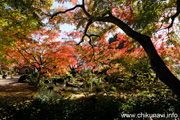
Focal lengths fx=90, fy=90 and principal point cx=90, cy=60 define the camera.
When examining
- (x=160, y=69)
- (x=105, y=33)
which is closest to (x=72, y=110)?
(x=160, y=69)

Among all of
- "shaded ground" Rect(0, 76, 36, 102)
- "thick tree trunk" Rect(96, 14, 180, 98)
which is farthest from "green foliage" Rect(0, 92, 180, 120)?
"shaded ground" Rect(0, 76, 36, 102)

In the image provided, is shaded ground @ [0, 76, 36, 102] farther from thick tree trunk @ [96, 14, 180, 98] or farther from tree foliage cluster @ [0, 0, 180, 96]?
thick tree trunk @ [96, 14, 180, 98]

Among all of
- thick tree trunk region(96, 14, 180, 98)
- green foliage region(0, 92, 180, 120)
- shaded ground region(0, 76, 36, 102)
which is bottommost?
shaded ground region(0, 76, 36, 102)

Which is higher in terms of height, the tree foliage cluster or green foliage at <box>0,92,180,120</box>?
the tree foliage cluster

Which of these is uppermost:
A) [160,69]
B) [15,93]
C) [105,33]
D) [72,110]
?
[105,33]

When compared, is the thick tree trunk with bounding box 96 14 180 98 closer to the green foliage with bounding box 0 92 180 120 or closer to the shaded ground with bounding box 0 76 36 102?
the green foliage with bounding box 0 92 180 120

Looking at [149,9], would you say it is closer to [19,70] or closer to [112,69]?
[112,69]

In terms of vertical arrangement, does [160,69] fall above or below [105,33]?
below

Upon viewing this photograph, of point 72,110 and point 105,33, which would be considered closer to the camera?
point 72,110

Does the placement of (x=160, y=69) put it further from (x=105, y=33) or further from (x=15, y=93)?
(x=15, y=93)

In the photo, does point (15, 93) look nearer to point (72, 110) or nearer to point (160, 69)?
point (72, 110)

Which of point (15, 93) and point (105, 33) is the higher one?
point (105, 33)

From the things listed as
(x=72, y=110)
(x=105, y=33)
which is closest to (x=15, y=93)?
(x=72, y=110)

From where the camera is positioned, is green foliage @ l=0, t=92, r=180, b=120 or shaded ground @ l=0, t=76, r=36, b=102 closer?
green foliage @ l=0, t=92, r=180, b=120
